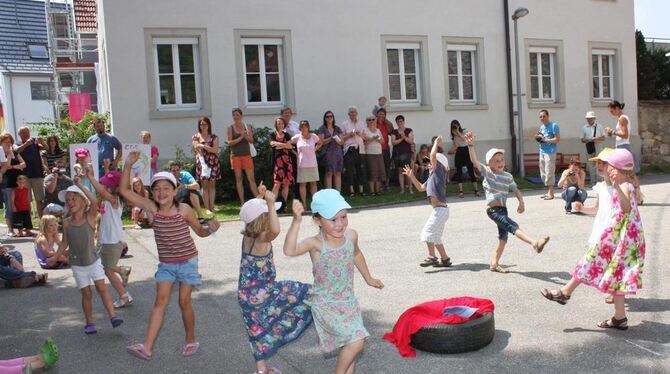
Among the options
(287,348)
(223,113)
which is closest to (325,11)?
(223,113)

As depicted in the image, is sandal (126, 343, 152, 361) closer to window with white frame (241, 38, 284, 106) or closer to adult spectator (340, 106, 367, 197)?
adult spectator (340, 106, 367, 197)

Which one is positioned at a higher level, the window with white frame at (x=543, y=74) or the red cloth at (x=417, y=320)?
the window with white frame at (x=543, y=74)

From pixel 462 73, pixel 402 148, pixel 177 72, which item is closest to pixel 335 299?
pixel 402 148

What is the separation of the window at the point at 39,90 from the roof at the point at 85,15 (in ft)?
80.7

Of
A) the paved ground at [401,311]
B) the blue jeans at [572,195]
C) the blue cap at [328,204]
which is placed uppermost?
the blue cap at [328,204]

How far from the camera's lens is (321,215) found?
4.60 m

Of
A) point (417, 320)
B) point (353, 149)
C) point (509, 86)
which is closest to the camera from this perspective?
point (417, 320)

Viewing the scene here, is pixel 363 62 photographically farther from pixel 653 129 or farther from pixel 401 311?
pixel 401 311

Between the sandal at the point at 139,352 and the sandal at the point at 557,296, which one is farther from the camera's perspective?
the sandal at the point at 557,296

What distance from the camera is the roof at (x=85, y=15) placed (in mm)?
27984

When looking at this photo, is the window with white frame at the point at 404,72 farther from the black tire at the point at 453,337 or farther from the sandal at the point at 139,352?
the sandal at the point at 139,352

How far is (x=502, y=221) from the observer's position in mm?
7934

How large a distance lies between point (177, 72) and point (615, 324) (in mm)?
13990

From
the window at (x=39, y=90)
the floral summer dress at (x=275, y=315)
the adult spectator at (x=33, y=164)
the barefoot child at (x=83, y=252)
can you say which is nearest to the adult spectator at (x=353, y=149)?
the adult spectator at (x=33, y=164)
